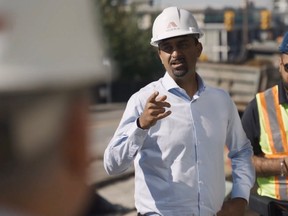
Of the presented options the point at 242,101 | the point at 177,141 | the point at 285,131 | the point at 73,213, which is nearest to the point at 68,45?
the point at 73,213

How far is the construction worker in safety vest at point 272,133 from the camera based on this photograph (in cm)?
312

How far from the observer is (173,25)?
257 centimetres

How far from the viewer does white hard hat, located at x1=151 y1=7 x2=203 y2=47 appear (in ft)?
8.41

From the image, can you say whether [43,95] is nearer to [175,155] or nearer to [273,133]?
[175,155]

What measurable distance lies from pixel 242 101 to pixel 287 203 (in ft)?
28.5

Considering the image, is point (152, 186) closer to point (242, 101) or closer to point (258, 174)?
point (258, 174)

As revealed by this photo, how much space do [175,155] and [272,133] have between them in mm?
845

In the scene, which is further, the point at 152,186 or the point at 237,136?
the point at 237,136

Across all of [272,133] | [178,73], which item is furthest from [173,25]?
[272,133]

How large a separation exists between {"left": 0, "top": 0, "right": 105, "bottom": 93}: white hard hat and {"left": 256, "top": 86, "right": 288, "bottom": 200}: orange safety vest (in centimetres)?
247

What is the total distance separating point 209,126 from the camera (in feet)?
8.38

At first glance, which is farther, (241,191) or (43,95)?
(241,191)

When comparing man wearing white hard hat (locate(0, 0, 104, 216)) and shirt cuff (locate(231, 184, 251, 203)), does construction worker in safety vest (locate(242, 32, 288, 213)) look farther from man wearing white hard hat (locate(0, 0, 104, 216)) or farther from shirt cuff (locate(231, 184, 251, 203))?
man wearing white hard hat (locate(0, 0, 104, 216))

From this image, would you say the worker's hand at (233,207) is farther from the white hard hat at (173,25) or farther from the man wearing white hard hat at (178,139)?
the white hard hat at (173,25)
